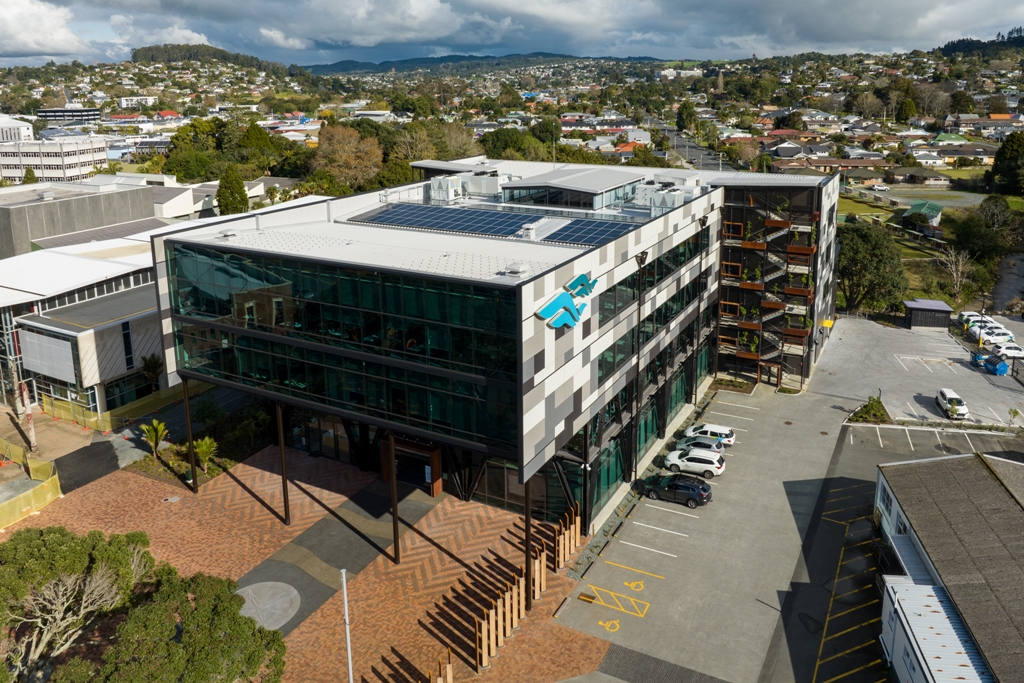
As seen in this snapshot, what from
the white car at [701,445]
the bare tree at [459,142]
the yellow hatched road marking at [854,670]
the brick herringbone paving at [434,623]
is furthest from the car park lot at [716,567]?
the bare tree at [459,142]

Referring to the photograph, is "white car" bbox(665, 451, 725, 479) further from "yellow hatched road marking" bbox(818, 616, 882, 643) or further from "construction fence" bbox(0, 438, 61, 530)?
"construction fence" bbox(0, 438, 61, 530)

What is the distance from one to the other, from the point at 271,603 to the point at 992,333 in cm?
6182

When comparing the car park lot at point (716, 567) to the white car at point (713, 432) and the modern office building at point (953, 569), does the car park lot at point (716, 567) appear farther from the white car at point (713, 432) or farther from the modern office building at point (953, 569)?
the modern office building at point (953, 569)

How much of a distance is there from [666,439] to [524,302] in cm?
2140

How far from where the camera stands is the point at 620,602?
3100 centimetres

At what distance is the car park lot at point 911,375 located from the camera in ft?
166

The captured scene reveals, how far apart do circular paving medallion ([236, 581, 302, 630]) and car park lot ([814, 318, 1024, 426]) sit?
1539 inches

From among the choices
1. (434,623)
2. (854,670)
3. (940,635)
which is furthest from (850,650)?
(434,623)

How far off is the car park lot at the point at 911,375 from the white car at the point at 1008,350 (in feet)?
6.85

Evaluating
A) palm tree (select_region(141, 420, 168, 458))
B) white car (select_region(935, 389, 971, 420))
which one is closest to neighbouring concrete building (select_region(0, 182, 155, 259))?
palm tree (select_region(141, 420, 168, 458))

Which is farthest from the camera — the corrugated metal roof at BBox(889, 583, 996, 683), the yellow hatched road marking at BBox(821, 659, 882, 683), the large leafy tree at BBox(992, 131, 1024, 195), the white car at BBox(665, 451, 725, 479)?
the large leafy tree at BBox(992, 131, 1024, 195)

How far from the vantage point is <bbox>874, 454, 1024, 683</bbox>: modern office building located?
24.4 metres

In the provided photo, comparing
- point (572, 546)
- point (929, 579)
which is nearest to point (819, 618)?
point (929, 579)

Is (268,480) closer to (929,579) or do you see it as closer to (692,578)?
(692,578)
